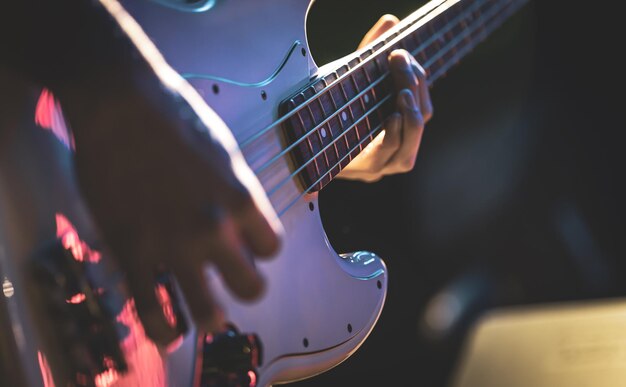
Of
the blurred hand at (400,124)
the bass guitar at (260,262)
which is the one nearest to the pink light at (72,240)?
the bass guitar at (260,262)

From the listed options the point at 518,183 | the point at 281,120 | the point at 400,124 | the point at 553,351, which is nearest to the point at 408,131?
the point at 400,124

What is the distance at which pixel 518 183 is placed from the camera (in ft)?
4.83

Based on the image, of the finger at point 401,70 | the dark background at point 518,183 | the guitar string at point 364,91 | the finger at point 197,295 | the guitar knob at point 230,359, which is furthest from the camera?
the dark background at point 518,183

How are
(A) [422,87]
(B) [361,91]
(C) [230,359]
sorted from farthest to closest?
(A) [422,87] < (B) [361,91] < (C) [230,359]

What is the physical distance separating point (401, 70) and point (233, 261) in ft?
1.72

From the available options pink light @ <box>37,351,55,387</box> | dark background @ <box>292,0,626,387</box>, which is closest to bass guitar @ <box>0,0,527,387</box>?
pink light @ <box>37,351,55,387</box>

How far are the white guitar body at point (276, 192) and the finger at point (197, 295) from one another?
0.13 meters

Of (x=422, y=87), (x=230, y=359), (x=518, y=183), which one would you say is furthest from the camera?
(x=518, y=183)

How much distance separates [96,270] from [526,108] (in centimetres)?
126

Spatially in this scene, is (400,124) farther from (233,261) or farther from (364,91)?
(233,261)

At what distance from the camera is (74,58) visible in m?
0.37

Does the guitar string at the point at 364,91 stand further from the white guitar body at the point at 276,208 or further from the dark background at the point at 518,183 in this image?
the dark background at the point at 518,183

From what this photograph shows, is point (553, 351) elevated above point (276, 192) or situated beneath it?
situated beneath

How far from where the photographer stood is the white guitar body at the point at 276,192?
527 millimetres
